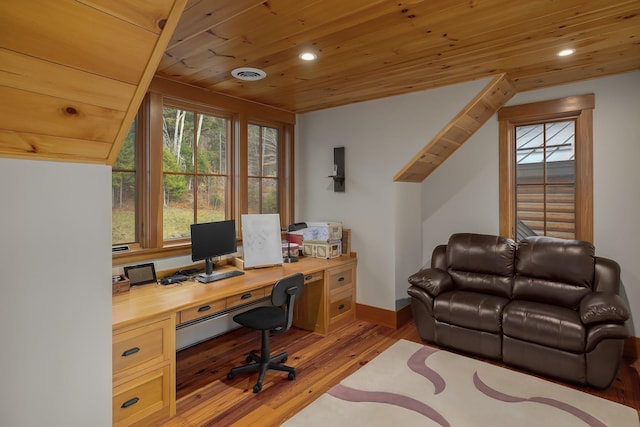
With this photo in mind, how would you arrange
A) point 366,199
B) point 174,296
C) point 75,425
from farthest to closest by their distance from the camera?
1. point 366,199
2. point 174,296
3. point 75,425

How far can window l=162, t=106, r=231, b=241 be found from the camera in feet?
10.4

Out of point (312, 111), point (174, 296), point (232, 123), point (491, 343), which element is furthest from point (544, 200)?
point (174, 296)

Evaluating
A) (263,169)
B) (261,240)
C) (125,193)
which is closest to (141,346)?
(125,193)

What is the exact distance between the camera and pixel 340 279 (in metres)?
3.81

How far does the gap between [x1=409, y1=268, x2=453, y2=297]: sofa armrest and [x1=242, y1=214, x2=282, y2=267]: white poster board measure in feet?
4.43

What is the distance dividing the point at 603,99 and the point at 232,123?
3428 mm

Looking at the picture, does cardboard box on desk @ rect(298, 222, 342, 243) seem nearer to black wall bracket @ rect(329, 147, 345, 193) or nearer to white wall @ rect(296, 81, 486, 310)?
white wall @ rect(296, 81, 486, 310)

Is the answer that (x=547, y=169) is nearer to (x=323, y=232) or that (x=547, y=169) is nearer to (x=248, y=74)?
(x=323, y=232)

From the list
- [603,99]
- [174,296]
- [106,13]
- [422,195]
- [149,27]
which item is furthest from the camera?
[422,195]

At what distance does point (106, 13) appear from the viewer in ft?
3.67

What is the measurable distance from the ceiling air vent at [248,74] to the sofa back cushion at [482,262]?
2485mm

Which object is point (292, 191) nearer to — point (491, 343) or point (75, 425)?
point (491, 343)

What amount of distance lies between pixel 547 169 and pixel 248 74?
298cm

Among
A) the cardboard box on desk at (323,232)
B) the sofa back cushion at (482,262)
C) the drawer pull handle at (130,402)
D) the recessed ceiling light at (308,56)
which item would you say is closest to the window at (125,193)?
the drawer pull handle at (130,402)
